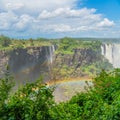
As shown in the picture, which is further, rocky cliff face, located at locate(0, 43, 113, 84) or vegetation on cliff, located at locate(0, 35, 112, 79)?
vegetation on cliff, located at locate(0, 35, 112, 79)

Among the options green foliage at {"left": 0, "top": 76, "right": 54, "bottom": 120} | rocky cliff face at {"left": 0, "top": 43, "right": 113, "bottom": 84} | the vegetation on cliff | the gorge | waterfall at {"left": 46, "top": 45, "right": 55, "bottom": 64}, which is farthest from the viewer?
waterfall at {"left": 46, "top": 45, "right": 55, "bottom": 64}

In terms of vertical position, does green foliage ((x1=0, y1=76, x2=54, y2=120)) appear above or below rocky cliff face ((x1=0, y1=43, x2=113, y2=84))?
above

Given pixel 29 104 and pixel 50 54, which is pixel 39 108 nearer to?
pixel 29 104

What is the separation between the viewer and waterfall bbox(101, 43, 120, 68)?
9056 cm

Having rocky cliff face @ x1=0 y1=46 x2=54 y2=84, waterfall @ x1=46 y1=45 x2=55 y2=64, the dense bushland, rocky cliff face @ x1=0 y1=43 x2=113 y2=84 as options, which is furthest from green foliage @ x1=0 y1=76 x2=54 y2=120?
waterfall @ x1=46 y1=45 x2=55 y2=64

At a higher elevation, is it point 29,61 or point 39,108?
point 39,108

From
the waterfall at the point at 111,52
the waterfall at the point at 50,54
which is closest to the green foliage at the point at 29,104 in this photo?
the waterfall at the point at 50,54

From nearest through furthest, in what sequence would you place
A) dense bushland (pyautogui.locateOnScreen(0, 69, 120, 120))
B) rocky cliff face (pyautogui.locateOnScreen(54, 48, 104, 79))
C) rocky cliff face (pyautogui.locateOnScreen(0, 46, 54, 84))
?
dense bushland (pyautogui.locateOnScreen(0, 69, 120, 120)) → rocky cliff face (pyautogui.locateOnScreen(0, 46, 54, 84)) → rocky cliff face (pyautogui.locateOnScreen(54, 48, 104, 79))

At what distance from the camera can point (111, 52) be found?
9094 cm

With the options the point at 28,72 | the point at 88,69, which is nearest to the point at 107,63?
the point at 88,69

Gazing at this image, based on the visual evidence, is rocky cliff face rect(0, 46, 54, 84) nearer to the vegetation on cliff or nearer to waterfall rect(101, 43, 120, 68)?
the vegetation on cliff

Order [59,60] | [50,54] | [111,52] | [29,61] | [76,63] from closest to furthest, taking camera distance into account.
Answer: [29,61] < [50,54] < [76,63] < [59,60] < [111,52]

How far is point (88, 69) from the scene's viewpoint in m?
82.9

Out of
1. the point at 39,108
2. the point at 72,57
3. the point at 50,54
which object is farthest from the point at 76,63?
the point at 39,108
